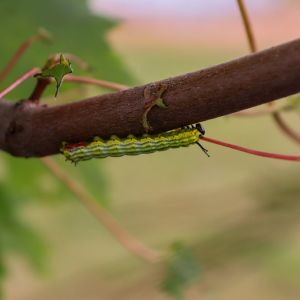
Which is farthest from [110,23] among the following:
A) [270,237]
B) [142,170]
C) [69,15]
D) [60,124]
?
[142,170]

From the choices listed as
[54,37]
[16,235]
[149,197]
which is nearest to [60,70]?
[54,37]

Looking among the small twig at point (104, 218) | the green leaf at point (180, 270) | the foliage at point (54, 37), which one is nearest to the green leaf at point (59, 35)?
the foliage at point (54, 37)

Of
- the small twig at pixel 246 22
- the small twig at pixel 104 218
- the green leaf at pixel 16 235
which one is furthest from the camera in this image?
the green leaf at pixel 16 235

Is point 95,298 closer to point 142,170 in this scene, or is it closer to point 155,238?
point 155,238

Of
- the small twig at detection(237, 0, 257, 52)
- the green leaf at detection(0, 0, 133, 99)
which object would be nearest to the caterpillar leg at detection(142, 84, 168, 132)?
the small twig at detection(237, 0, 257, 52)

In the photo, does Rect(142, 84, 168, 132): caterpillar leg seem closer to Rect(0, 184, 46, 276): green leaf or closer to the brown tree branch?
the brown tree branch

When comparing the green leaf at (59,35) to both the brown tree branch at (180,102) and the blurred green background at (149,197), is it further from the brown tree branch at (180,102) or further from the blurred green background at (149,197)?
the brown tree branch at (180,102)
